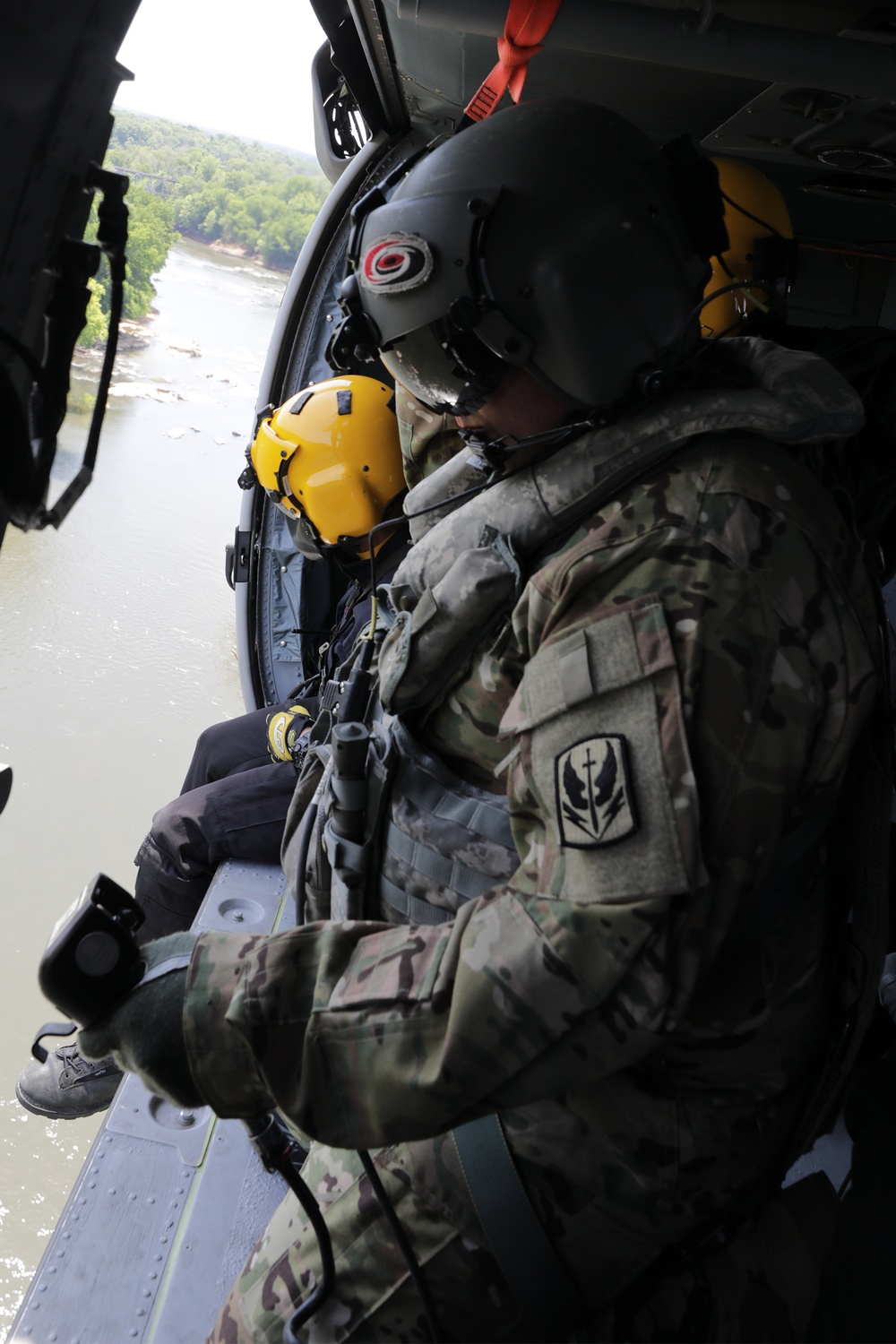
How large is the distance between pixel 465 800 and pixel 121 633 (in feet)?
12.8

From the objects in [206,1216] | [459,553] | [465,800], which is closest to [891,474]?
[459,553]

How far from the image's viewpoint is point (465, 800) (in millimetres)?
1276

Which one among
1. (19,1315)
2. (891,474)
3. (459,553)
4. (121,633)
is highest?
(891,474)

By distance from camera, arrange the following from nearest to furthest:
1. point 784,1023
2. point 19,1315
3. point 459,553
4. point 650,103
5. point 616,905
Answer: point 616,905
point 784,1023
point 459,553
point 19,1315
point 650,103

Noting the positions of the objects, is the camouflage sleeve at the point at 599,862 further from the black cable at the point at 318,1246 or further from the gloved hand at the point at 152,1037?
the black cable at the point at 318,1246

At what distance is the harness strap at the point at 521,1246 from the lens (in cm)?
108

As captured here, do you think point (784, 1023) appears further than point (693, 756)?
Yes

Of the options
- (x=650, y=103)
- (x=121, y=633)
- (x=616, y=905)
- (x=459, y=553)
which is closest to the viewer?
(x=616, y=905)

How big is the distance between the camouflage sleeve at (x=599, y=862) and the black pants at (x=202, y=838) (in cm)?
220

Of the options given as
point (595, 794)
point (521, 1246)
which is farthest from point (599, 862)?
point (521, 1246)

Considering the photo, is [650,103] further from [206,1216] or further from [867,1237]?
[206,1216]

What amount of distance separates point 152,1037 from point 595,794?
0.54 metres

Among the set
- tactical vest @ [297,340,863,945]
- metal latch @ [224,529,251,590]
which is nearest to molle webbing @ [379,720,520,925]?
tactical vest @ [297,340,863,945]

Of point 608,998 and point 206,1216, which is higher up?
point 608,998
